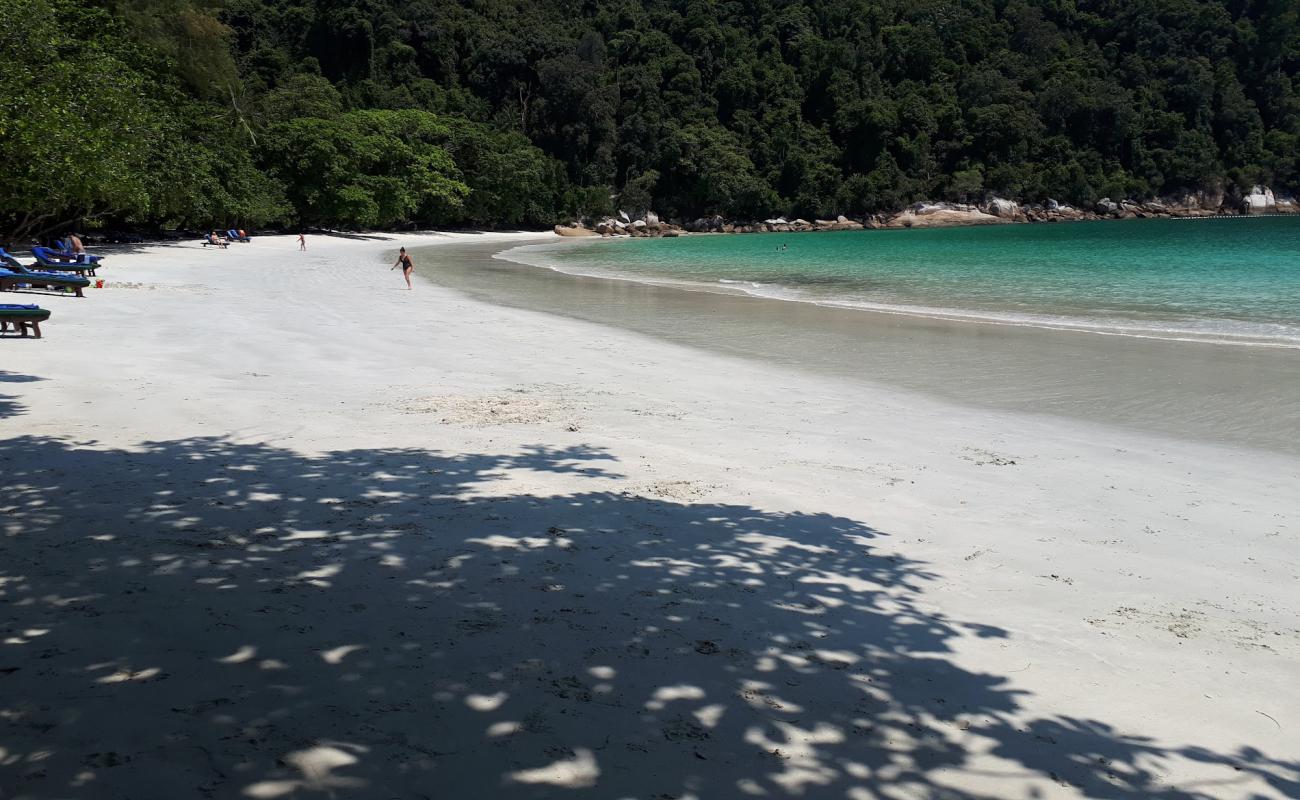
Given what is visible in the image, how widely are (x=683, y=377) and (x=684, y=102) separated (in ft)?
415

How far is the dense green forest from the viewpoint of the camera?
314 feet

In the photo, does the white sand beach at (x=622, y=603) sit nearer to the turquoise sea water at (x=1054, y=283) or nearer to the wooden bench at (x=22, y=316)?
the wooden bench at (x=22, y=316)

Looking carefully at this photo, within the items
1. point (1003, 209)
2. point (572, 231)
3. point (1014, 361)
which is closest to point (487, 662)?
point (1014, 361)

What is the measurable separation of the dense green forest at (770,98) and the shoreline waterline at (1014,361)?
2119 inches

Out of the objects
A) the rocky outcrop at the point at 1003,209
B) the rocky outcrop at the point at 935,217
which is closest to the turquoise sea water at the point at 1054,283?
the rocky outcrop at the point at 935,217

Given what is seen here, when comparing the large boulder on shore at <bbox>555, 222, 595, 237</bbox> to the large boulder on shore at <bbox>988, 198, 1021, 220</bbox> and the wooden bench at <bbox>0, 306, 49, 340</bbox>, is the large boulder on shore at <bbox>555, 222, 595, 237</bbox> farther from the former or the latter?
the wooden bench at <bbox>0, 306, 49, 340</bbox>

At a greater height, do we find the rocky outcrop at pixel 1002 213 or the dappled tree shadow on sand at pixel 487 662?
the rocky outcrop at pixel 1002 213

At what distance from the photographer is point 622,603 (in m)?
4.60

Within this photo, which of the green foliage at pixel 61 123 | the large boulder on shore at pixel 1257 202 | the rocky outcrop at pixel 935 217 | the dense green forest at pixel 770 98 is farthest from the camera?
the large boulder on shore at pixel 1257 202

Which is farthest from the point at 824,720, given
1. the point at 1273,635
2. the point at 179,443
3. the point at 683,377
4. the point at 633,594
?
the point at 683,377

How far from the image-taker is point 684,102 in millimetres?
131125

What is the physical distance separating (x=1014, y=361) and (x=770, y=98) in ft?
435

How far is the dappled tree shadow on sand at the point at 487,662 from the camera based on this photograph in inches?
123

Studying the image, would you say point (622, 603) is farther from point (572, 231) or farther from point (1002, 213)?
point (1002, 213)
